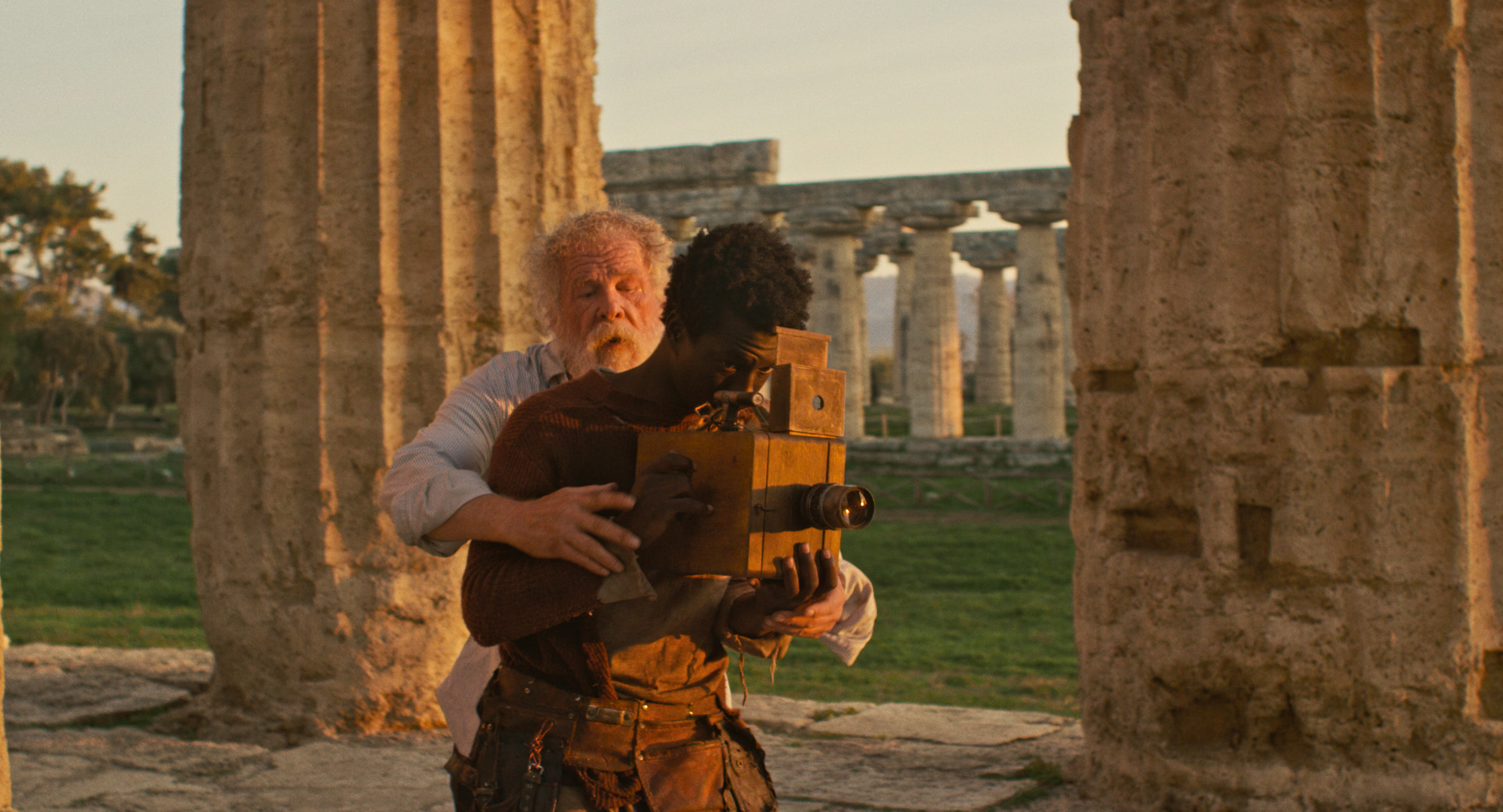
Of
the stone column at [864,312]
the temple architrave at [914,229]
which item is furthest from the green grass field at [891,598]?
the stone column at [864,312]

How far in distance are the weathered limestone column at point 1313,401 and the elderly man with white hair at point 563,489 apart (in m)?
2.08

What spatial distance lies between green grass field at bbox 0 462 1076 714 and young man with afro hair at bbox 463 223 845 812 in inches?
213

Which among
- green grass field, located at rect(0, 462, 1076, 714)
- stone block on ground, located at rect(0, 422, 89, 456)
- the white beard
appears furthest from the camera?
stone block on ground, located at rect(0, 422, 89, 456)

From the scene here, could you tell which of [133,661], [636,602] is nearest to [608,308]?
[636,602]

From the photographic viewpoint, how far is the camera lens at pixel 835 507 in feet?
6.95

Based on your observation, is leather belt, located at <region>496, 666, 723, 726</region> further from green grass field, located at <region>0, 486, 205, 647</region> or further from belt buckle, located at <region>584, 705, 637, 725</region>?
green grass field, located at <region>0, 486, 205, 647</region>

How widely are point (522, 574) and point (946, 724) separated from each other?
4.24 m

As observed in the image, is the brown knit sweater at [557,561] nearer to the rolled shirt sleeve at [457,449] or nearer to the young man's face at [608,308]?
the rolled shirt sleeve at [457,449]

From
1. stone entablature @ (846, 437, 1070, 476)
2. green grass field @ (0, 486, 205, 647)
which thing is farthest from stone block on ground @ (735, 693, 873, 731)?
stone entablature @ (846, 437, 1070, 476)

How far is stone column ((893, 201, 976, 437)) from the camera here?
27.3 metres

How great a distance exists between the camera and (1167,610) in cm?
467

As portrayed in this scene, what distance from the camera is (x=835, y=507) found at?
2113mm

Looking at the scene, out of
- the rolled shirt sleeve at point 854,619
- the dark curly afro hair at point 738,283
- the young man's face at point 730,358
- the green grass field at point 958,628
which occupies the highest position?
the dark curly afro hair at point 738,283

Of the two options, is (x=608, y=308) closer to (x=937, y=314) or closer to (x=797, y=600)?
(x=797, y=600)
